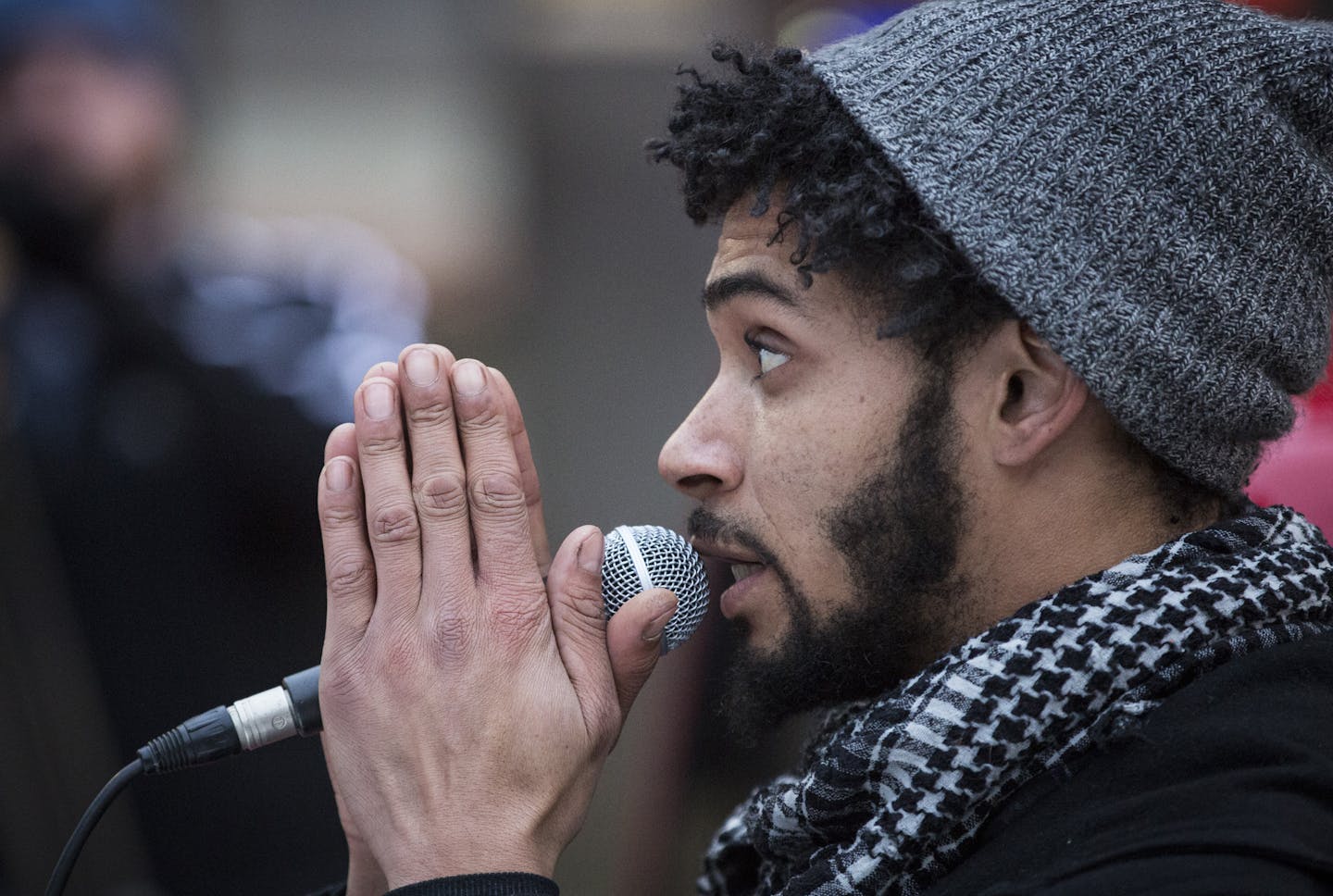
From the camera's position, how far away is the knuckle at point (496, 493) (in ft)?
5.45

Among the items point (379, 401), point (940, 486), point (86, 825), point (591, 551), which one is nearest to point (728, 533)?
point (591, 551)

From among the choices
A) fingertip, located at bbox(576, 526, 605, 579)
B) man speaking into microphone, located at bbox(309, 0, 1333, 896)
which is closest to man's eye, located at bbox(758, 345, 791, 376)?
man speaking into microphone, located at bbox(309, 0, 1333, 896)

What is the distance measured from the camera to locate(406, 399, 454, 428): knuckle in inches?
65.7

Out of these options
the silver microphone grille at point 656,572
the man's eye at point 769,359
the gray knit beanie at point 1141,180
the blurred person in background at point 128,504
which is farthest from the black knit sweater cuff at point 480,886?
the blurred person in background at point 128,504

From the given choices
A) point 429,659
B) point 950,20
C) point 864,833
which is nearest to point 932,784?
point 864,833

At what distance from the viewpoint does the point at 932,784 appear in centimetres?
148

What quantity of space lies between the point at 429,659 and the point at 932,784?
0.68 meters

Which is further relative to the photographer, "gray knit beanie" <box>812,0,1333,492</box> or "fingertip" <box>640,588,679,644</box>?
"fingertip" <box>640,588,679,644</box>

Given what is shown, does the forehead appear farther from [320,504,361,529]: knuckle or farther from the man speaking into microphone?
[320,504,361,529]: knuckle

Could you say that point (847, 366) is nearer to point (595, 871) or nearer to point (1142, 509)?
point (1142, 509)

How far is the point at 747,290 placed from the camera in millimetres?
1786

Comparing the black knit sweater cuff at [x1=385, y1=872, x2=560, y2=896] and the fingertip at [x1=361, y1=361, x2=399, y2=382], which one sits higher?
Answer: the fingertip at [x1=361, y1=361, x2=399, y2=382]

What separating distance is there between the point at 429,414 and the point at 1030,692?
880 millimetres

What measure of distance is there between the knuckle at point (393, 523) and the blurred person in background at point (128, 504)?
1763 millimetres
